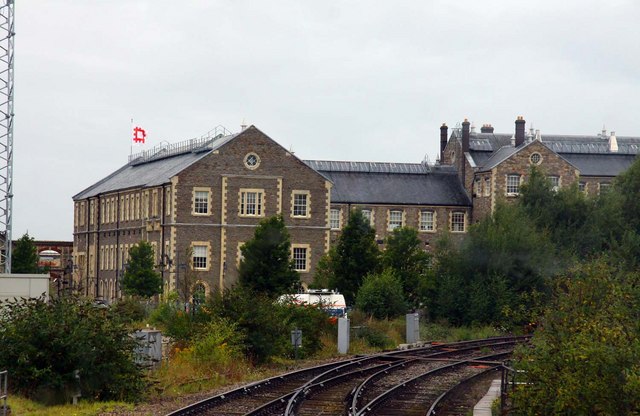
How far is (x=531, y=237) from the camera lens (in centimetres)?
5781

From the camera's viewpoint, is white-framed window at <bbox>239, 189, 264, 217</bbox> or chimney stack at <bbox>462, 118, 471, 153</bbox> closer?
white-framed window at <bbox>239, 189, 264, 217</bbox>

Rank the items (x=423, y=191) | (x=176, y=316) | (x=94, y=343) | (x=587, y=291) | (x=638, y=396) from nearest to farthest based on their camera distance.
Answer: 1. (x=638, y=396)
2. (x=587, y=291)
3. (x=94, y=343)
4. (x=176, y=316)
5. (x=423, y=191)

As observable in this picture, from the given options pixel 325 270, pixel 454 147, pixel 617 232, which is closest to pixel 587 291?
pixel 325 270

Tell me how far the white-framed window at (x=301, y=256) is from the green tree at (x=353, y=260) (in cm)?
1530

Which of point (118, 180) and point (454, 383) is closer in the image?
point (454, 383)

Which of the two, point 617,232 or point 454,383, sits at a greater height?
point 617,232

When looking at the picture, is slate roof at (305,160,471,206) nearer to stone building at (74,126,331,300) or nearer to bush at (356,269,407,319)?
stone building at (74,126,331,300)

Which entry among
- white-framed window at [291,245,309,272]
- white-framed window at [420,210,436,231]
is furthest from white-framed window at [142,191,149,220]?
white-framed window at [420,210,436,231]

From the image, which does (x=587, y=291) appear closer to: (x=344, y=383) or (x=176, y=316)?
(x=344, y=383)

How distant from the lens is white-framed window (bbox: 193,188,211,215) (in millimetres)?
72938

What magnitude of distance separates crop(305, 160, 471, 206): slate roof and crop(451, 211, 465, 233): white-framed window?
689 mm

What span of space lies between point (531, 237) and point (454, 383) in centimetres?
2571

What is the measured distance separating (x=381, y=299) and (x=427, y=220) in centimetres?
3529

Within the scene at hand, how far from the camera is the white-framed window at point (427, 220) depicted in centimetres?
8725
